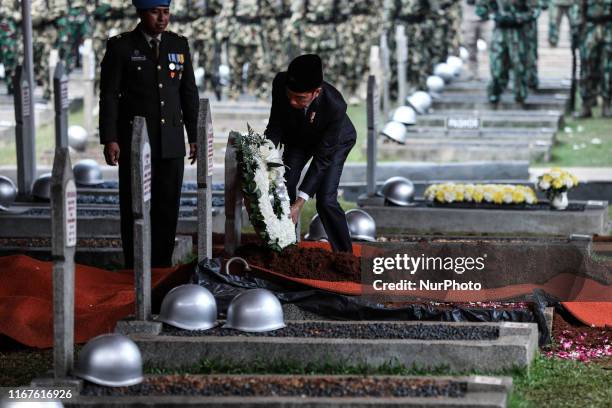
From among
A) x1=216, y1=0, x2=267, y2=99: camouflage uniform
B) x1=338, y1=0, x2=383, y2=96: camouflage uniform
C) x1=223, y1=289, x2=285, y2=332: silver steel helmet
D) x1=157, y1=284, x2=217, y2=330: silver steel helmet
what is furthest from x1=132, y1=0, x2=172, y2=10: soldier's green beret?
x1=338, y1=0, x2=383, y2=96: camouflage uniform

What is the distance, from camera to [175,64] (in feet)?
39.3

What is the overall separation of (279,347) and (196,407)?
1197mm

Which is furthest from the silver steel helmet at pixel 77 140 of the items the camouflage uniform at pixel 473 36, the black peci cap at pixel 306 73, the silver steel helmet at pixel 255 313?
the silver steel helmet at pixel 255 313

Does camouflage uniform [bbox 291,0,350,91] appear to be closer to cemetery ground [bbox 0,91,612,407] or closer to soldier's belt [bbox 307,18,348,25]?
soldier's belt [bbox 307,18,348,25]

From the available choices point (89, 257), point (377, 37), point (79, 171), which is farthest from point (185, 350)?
point (377, 37)

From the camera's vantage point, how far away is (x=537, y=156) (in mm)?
22625

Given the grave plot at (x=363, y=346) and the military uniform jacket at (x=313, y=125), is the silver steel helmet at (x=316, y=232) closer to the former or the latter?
the military uniform jacket at (x=313, y=125)

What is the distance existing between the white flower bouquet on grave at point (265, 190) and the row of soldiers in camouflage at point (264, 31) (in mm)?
19465

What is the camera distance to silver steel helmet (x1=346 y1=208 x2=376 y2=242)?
13.4 metres

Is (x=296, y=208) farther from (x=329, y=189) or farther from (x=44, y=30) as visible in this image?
(x=44, y=30)

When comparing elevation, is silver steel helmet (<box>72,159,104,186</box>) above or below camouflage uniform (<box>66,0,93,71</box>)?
below

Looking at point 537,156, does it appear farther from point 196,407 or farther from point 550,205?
point 196,407

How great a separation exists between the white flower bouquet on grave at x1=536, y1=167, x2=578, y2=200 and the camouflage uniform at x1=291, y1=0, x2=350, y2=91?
663 inches

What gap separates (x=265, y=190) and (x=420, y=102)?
1412 centimetres
